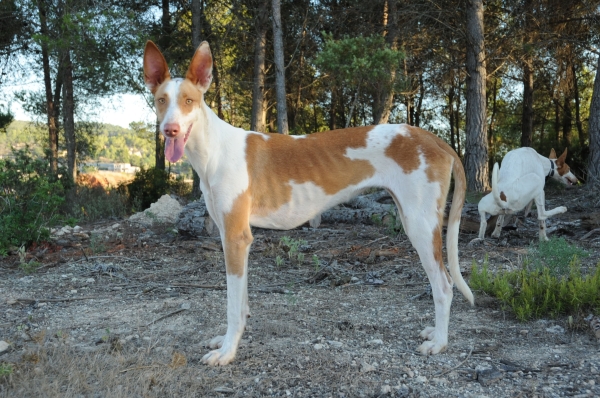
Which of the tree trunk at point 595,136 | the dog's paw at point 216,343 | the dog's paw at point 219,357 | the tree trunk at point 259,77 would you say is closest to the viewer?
the dog's paw at point 219,357

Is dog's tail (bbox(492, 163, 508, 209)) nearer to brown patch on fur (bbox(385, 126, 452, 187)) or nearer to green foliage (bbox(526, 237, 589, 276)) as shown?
green foliage (bbox(526, 237, 589, 276))

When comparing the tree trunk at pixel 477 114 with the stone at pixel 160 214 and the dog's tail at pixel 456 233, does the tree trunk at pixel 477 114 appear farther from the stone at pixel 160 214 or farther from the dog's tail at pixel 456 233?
the dog's tail at pixel 456 233

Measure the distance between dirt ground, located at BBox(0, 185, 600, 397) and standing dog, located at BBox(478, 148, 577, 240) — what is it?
40 cm

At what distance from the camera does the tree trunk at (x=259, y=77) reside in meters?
13.9

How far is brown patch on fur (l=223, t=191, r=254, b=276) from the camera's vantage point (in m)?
3.30

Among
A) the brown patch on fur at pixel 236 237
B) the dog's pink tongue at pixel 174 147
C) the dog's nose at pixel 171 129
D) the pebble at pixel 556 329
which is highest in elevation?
the dog's nose at pixel 171 129

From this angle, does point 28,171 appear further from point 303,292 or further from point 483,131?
point 483,131

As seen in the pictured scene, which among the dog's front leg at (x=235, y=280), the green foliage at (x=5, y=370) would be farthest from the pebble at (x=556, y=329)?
the green foliage at (x=5, y=370)

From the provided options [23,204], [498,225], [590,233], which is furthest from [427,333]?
[23,204]

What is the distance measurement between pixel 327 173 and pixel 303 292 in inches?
62.9

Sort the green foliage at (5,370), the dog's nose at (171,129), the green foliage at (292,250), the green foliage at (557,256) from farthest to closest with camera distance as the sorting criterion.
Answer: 1. the green foliage at (292,250)
2. the green foliage at (557,256)
3. the dog's nose at (171,129)
4. the green foliage at (5,370)

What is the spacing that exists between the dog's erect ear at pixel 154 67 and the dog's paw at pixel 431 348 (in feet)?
7.91

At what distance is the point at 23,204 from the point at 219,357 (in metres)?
4.83

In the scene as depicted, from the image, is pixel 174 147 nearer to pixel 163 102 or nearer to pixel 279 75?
pixel 163 102
